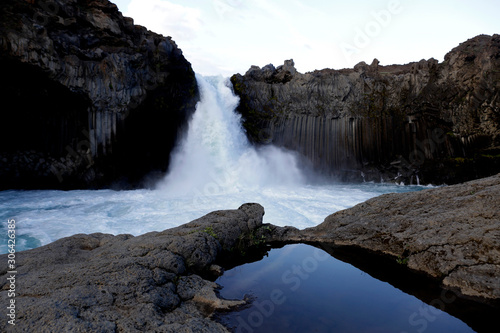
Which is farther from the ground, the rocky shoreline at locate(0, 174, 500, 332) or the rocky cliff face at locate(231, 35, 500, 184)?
the rocky cliff face at locate(231, 35, 500, 184)

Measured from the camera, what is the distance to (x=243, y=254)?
6.54 meters

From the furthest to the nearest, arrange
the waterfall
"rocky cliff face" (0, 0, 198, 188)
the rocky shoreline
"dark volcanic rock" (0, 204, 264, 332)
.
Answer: the waterfall → "rocky cliff face" (0, 0, 198, 188) → the rocky shoreline → "dark volcanic rock" (0, 204, 264, 332)

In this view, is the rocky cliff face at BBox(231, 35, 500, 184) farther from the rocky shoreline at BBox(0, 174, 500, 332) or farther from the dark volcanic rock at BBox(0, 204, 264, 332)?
the dark volcanic rock at BBox(0, 204, 264, 332)

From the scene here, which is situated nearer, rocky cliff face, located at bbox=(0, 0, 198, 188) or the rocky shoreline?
the rocky shoreline

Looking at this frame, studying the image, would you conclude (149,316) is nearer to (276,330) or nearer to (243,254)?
(276,330)

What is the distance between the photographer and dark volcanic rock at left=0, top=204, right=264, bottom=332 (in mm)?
3279

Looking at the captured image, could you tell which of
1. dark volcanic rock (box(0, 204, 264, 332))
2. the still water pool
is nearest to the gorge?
dark volcanic rock (box(0, 204, 264, 332))

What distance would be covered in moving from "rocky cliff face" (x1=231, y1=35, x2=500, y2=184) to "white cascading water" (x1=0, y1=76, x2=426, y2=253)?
1.92 m

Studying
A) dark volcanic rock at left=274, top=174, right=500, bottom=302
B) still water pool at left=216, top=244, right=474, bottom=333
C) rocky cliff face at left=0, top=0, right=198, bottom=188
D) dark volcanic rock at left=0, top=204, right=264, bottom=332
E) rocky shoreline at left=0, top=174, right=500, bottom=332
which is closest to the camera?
dark volcanic rock at left=0, top=204, right=264, bottom=332

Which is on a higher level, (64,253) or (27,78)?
(27,78)

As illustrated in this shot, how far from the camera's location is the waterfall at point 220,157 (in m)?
21.1

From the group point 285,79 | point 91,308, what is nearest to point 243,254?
point 91,308

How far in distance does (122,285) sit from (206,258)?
71.1 inches

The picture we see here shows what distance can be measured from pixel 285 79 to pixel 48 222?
855 inches
